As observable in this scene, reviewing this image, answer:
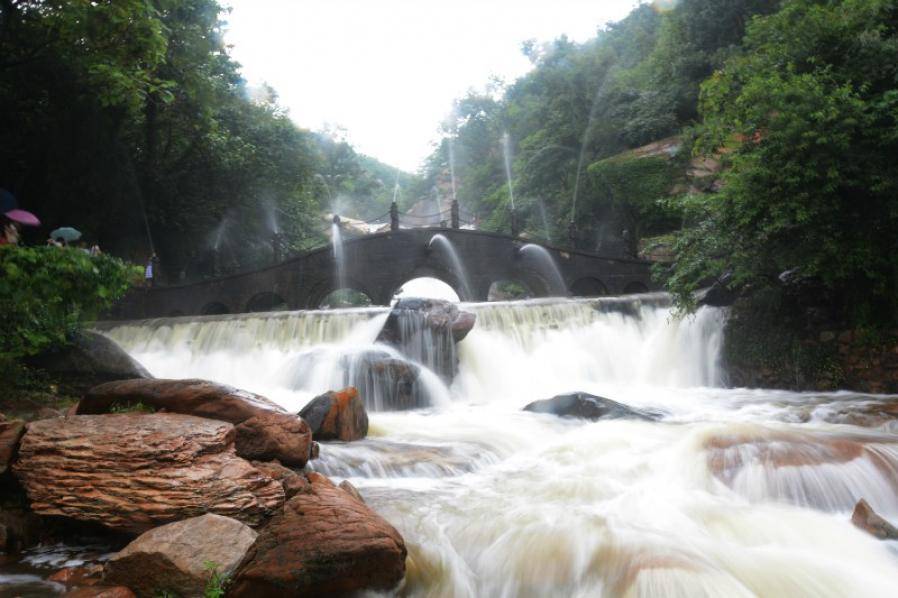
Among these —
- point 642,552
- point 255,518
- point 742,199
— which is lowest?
point 642,552

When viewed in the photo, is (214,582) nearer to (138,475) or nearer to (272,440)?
(138,475)

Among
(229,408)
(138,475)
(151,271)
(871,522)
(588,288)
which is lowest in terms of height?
(871,522)

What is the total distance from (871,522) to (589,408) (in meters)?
4.26

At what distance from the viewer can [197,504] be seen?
4152mm

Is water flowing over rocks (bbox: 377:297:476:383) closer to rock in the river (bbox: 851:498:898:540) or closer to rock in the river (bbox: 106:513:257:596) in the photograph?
rock in the river (bbox: 851:498:898:540)

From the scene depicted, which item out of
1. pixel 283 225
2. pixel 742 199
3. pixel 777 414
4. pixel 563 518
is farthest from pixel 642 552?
pixel 283 225

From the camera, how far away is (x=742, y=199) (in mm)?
9742

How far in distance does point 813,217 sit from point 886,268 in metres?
1.40

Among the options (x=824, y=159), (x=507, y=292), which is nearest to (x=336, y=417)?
(x=824, y=159)

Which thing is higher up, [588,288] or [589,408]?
[588,288]

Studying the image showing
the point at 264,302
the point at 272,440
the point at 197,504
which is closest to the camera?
the point at 197,504

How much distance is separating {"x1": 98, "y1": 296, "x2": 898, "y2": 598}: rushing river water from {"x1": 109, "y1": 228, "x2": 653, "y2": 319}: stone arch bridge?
1401 centimetres

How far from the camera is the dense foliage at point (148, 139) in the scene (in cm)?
1371

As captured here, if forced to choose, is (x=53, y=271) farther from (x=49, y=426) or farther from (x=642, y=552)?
(x=642, y=552)
